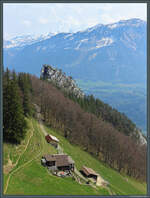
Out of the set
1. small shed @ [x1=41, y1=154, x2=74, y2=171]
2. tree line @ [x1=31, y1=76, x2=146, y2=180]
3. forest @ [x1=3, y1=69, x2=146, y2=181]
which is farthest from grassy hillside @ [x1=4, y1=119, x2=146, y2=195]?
tree line @ [x1=31, y1=76, x2=146, y2=180]

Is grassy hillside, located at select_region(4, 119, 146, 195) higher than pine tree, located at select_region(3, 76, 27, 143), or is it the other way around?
pine tree, located at select_region(3, 76, 27, 143)

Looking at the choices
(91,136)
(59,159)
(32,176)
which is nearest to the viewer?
(32,176)

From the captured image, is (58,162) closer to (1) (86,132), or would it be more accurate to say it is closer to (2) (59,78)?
(1) (86,132)

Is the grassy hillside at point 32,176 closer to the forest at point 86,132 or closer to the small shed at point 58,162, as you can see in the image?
the small shed at point 58,162

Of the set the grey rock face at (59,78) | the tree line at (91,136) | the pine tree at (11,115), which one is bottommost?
the tree line at (91,136)

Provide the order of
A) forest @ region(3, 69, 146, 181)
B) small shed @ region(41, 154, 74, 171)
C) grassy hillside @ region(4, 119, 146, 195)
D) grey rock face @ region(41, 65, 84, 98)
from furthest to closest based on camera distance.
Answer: grey rock face @ region(41, 65, 84, 98), forest @ region(3, 69, 146, 181), small shed @ region(41, 154, 74, 171), grassy hillside @ region(4, 119, 146, 195)

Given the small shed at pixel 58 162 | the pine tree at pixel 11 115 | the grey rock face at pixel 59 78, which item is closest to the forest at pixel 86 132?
the pine tree at pixel 11 115

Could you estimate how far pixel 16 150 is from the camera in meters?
38.6

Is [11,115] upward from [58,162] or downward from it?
upward

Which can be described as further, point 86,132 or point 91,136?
point 86,132

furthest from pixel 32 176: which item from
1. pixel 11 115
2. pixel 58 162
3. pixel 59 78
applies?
pixel 59 78

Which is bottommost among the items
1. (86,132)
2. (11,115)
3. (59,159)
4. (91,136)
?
(91,136)

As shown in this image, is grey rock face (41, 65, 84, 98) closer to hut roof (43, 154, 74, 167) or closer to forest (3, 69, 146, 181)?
forest (3, 69, 146, 181)

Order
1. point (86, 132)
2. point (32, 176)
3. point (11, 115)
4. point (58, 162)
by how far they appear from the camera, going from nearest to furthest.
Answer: point (32, 176) < point (11, 115) < point (58, 162) < point (86, 132)
